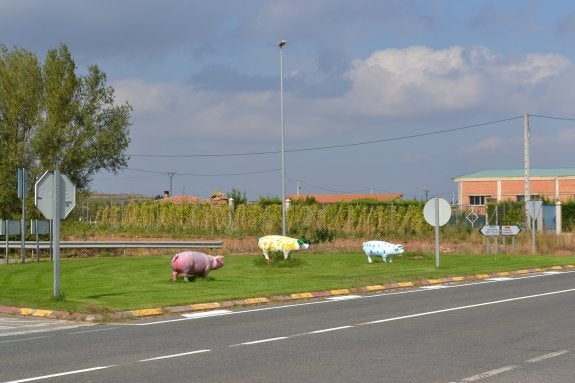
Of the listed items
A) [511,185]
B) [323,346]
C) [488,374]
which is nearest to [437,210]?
[323,346]

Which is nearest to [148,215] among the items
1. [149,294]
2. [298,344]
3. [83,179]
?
[83,179]

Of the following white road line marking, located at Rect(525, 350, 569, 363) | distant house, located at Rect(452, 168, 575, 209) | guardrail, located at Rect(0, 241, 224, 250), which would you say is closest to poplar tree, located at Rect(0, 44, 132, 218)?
guardrail, located at Rect(0, 241, 224, 250)

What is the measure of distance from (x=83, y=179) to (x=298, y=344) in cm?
3671

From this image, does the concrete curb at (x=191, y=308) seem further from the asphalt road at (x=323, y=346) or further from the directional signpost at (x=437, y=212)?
the directional signpost at (x=437, y=212)

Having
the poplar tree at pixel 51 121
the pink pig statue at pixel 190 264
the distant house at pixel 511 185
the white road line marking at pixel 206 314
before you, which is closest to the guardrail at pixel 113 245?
the poplar tree at pixel 51 121

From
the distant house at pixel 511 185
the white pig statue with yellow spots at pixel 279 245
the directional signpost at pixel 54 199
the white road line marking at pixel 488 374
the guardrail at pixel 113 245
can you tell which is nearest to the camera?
the white road line marking at pixel 488 374

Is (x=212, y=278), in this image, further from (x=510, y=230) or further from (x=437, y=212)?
(x=510, y=230)

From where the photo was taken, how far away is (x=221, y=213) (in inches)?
2377

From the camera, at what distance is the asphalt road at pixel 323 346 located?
1023 centimetres

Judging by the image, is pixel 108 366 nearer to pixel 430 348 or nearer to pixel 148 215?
pixel 430 348

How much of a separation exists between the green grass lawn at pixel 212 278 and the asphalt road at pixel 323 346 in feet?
8.08

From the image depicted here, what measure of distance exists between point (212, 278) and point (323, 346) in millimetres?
13067

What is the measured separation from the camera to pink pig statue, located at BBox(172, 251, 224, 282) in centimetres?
2362

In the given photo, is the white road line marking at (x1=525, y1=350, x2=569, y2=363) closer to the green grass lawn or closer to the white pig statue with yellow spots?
the green grass lawn
